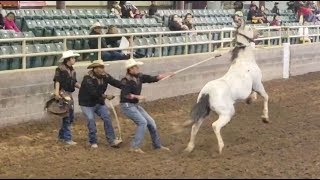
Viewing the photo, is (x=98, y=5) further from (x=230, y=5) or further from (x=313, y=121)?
(x=313, y=121)

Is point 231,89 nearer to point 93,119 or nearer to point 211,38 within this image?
point 93,119

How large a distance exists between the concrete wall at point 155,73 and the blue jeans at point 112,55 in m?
0.35

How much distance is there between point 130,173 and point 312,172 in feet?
7.91

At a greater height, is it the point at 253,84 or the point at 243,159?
the point at 253,84

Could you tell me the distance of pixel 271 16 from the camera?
2705 cm

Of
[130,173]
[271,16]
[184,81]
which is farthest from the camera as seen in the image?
[271,16]

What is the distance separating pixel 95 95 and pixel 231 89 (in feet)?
6.99

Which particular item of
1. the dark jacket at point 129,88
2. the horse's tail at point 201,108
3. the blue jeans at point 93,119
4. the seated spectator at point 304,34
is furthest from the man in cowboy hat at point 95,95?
the seated spectator at point 304,34

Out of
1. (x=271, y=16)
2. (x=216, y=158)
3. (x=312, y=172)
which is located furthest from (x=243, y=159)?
(x=271, y=16)

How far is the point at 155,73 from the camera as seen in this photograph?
1527cm

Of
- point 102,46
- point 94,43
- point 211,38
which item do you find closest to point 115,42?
point 102,46

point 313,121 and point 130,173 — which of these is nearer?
point 130,173

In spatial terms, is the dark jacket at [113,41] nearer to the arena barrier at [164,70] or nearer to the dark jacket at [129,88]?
the arena barrier at [164,70]

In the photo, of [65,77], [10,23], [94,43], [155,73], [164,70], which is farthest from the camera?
[164,70]
